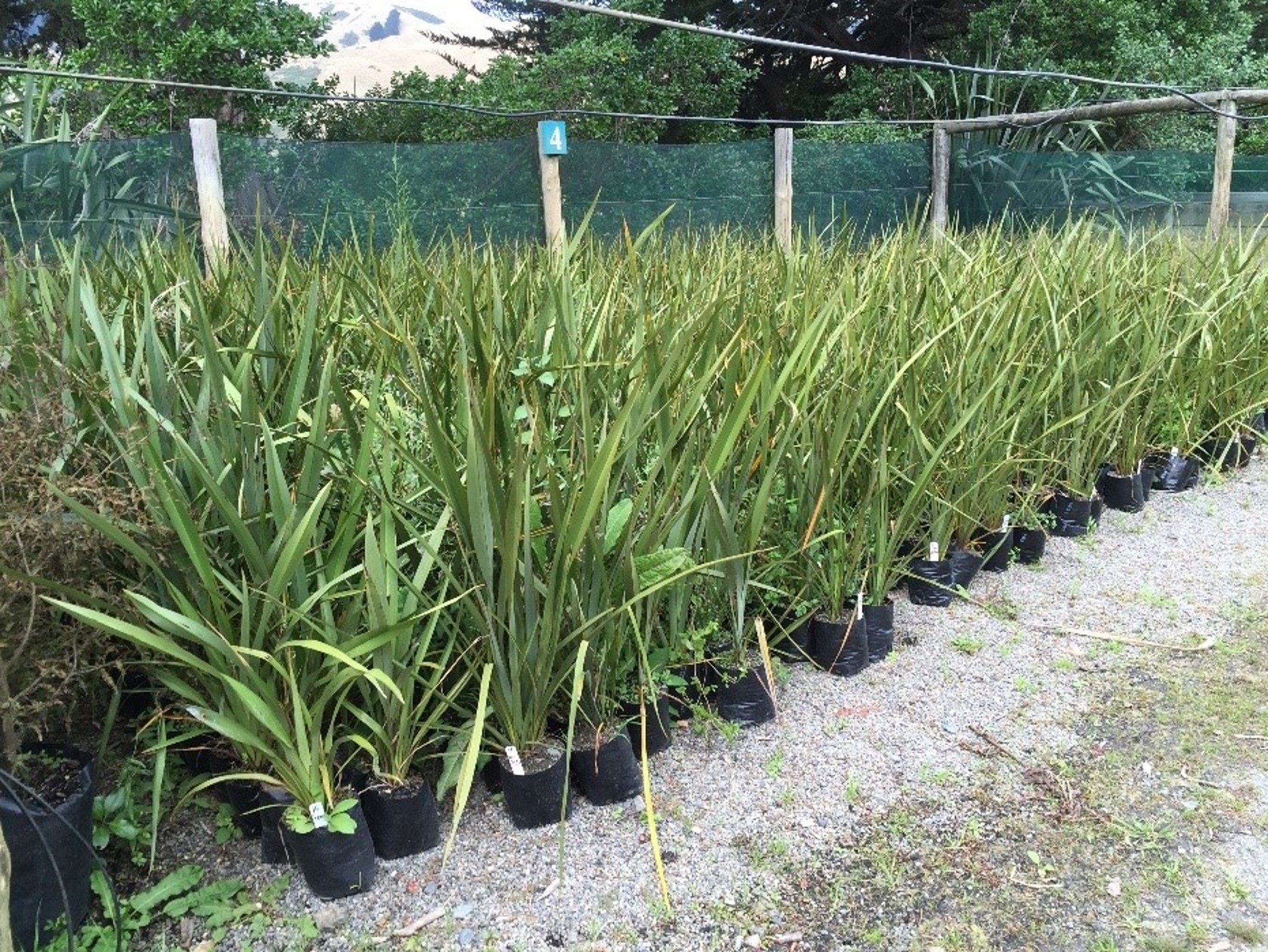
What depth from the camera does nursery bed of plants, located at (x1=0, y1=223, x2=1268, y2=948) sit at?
140 centimetres

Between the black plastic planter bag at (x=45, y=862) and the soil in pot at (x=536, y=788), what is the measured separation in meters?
0.59

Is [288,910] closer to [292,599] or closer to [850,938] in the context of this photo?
[292,599]

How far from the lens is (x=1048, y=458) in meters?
2.41

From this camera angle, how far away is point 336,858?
4.66ft

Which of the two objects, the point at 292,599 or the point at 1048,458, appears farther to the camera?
the point at 1048,458

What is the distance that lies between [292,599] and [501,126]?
9.76m

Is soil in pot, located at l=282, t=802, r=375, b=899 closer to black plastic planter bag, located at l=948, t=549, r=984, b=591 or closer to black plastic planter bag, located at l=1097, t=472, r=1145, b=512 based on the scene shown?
black plastic planter bag, located at l=948, t=549, r=984, b=591

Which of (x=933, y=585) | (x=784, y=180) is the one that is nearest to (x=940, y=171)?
(x=784, y=180)

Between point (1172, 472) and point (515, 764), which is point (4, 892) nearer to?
point (515, 764)

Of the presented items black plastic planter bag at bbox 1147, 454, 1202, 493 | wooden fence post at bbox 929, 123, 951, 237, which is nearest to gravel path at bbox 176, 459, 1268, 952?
black plastic planter bag at bbox 1147, 454, 1202, 493

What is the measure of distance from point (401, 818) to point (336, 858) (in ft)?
0.35

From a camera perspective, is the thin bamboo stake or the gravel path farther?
the thin bamboo stake

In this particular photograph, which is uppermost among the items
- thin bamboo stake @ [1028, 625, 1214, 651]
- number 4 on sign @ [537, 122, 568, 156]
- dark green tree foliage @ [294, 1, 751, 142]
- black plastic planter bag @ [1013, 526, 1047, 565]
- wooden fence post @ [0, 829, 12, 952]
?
dark green tree foliage @ [294, 1, 751, 142]

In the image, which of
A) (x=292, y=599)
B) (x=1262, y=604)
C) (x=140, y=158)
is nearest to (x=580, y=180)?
(x=140, y=158)
